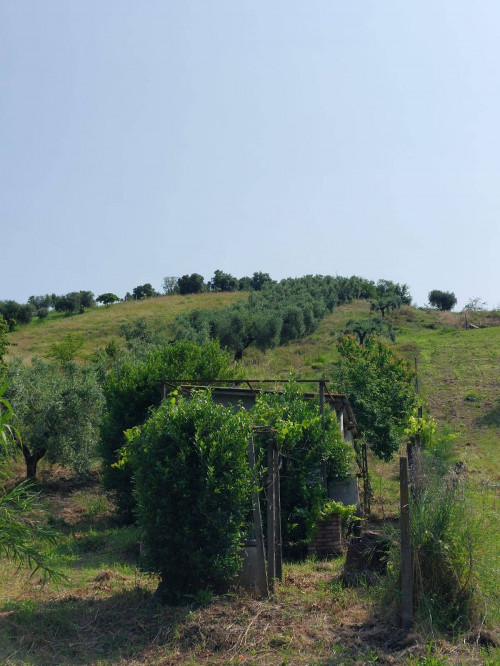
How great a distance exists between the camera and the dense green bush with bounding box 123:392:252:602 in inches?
345

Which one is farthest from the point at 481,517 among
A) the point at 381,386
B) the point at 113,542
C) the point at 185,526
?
the point at 381,386

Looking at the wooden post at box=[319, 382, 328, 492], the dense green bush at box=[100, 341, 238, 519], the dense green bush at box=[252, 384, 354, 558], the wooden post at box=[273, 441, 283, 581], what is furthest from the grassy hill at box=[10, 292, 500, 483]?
the wooden post at box=[273, 441, 283, 581]

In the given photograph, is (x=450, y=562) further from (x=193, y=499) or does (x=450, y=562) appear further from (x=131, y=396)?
(x=131, y=396)

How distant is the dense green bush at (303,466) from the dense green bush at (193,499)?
3398 mm

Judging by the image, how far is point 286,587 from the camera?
9.60m

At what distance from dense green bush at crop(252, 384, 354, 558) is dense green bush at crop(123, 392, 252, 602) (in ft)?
11.1

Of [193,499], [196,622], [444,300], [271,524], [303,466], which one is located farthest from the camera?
[444,300]

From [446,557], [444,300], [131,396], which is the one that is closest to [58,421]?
[131,396]

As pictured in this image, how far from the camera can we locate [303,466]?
13.3 m

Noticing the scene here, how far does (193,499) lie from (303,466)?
4.79 meters

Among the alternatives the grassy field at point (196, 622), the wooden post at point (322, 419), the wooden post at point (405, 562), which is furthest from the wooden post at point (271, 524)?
the wooden post at point (322, 419)

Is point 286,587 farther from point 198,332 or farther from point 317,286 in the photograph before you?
point 317,286

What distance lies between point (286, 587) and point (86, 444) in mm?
13394

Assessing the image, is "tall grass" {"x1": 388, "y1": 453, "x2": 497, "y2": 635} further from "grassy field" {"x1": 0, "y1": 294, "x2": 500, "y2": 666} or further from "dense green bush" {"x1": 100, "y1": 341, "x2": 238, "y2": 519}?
"dense green bush" {"x1": 100, "y1": 341, "x2": 238, "y2": 519}
